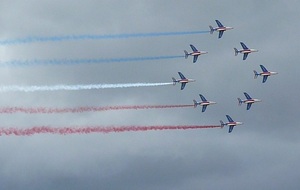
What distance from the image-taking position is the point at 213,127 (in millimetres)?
186875

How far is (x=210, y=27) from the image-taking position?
19900 cm

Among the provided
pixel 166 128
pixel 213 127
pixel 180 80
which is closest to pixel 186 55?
pixel 180 80

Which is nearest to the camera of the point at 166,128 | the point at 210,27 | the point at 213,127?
the point at 166,128

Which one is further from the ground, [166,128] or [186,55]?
[186,55]

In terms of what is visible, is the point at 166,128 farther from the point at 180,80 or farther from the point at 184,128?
the point at 180,80

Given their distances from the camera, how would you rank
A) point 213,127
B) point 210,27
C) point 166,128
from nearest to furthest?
point 166,128 < point 213,127 < point 210,27

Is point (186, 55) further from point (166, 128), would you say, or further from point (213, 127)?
point (166, 128)

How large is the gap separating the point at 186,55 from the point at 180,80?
4705 millimetres

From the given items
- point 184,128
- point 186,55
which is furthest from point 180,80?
point 184,128

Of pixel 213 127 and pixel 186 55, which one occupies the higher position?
pixel 186 55

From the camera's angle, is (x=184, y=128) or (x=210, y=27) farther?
(x=210, y=27)

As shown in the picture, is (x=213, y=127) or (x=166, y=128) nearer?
(x=166, y=128)

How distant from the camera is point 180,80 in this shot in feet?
654

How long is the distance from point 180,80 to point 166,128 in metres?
29.2
